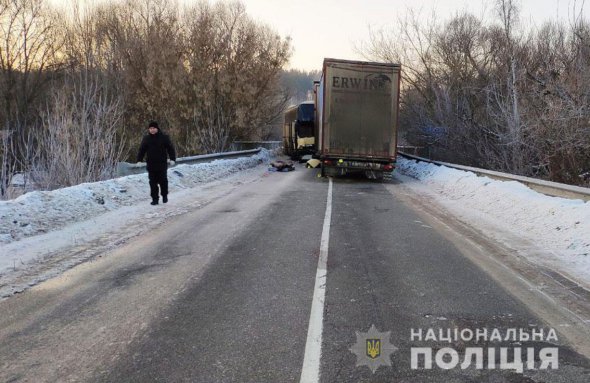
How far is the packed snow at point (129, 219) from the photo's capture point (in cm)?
547

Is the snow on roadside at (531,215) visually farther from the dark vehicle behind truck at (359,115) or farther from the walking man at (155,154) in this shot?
the walking man at (155,154)

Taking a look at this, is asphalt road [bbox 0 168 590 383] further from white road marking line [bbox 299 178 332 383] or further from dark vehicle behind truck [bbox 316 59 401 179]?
dark vehicle behind truck [bbox 316 59 401 179]

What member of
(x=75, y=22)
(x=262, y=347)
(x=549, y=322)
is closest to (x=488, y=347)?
(x=549, y=322)

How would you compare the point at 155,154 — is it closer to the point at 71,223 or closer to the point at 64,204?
the point at 64,204

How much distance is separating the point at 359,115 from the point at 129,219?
9.56 m

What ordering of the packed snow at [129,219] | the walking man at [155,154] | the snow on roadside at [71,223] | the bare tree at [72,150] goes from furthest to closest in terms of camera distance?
the bare tree at [72,150] → the walking man at [155,154] → the packed snow at [129,219] → the snow on roadside at [71,223]

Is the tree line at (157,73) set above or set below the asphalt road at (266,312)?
above

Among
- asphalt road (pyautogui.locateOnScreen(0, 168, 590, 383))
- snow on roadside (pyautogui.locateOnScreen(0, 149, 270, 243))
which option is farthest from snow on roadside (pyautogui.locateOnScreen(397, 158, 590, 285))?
snow on roadside (pyautogui.locateOnScreen(0, 149, 270, 243))

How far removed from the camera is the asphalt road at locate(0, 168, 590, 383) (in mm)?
3012

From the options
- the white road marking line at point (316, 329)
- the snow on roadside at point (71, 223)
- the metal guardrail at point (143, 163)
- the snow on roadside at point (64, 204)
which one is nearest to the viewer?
the white road marking line at point (316, 329)

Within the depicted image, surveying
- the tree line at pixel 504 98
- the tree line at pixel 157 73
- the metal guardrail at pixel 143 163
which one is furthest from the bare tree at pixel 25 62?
the tree line at pixel 504 98

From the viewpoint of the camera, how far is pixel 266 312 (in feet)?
13.0

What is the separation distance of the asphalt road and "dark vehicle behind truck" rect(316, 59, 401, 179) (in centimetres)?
891

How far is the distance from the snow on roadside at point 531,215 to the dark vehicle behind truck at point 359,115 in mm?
3082
